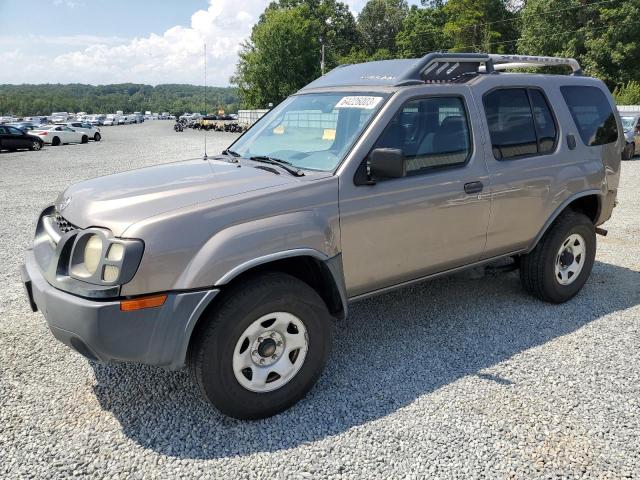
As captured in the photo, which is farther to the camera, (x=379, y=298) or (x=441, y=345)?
(x=379, y=298)

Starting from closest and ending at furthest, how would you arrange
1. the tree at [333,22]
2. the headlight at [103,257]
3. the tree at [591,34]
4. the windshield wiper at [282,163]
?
the headlight at [103,257] → the windshield wiper at [282,163] → the tree at [591,34] → the tree at [333,22]

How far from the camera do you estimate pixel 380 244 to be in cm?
350

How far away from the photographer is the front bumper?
2.61m

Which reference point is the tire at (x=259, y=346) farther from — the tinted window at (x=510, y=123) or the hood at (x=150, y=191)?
the tinted window at (x=510, y=123)

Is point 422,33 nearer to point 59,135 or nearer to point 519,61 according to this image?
point 59,135

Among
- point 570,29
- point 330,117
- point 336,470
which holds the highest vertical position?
point 570,29

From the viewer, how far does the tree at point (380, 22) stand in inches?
3423

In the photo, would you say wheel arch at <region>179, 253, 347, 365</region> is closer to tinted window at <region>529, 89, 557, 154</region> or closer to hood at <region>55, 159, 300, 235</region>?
hood at <region>55, 159, 300, 235</region>

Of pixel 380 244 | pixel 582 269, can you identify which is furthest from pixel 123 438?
pixel 582 269

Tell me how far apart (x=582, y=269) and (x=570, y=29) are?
1795 inches

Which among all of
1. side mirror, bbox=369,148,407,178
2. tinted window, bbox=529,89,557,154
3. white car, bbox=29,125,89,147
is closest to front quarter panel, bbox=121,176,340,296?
side mirror, bbox=369,148,407,178

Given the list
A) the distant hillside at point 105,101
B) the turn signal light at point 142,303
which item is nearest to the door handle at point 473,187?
the turn signal light at point 142,303

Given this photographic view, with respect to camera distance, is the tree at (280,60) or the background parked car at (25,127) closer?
the background parked car at (25,127)

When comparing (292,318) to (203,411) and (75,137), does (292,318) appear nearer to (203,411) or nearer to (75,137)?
(203,411)
